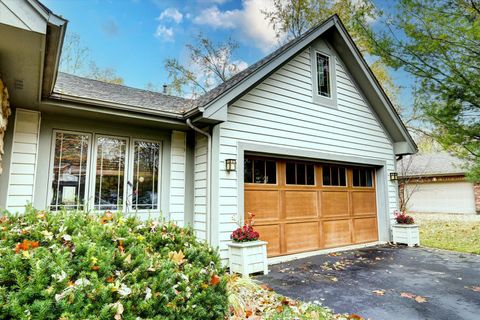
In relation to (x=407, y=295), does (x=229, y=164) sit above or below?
above

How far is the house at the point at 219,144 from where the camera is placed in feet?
15.1

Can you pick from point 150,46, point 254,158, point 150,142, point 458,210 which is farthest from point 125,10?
point 458,210

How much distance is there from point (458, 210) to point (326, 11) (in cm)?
1297

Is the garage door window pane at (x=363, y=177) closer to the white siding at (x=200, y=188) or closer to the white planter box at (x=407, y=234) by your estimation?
the white planter box at (x=407, y=234)

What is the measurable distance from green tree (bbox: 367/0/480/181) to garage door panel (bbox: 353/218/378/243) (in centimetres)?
267

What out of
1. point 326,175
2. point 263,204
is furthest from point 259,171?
point 326,175

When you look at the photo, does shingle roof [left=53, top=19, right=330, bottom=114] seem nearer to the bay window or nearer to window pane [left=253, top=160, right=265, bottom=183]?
the bay window

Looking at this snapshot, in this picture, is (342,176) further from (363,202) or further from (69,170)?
(69,170)

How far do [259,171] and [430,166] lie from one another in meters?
17.1

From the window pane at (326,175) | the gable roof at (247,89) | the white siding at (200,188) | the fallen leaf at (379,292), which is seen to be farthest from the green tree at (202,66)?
the fallen leaf at (379,292)

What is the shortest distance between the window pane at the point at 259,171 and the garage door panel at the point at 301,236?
121cm

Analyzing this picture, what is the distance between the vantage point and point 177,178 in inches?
234

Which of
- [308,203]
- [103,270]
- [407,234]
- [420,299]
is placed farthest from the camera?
[407,234]

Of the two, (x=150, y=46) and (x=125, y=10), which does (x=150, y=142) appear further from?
(x=150, y=46)
